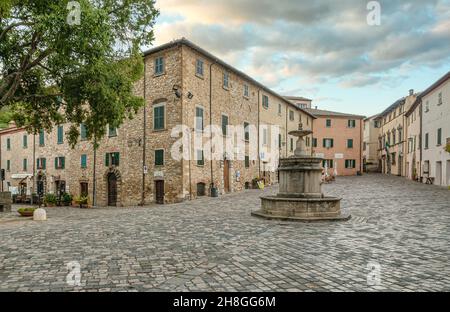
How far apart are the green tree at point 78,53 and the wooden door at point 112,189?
881 centimetres

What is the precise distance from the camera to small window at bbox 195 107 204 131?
22.3 meters

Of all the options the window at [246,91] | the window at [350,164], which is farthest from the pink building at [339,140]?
the window at [246,91]

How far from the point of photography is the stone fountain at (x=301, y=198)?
37.4 feet

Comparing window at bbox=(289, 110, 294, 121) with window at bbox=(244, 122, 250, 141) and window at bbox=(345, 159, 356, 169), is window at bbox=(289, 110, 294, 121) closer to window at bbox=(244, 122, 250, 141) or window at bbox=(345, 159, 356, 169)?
window at bbox=(244, 122, 250, 141)

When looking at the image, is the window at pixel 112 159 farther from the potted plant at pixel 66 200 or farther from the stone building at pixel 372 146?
the stone building at pixel 372 146

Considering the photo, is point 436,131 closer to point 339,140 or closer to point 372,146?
point 339,140

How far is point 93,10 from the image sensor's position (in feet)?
36.5

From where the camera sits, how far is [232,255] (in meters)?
6.81

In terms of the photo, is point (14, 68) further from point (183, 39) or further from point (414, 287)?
point (414, 287)

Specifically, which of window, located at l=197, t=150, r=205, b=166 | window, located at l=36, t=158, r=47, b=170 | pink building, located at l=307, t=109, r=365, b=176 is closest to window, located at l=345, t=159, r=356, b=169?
pink building, located at l=307, t=109, r=365, b=176

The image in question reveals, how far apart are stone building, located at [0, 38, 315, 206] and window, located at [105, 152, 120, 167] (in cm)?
8

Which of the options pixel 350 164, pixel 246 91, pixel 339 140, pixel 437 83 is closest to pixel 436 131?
pixel 437 83

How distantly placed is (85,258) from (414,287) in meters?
6.15

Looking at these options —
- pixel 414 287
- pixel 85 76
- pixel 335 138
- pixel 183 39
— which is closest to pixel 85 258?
pixel 414 287
